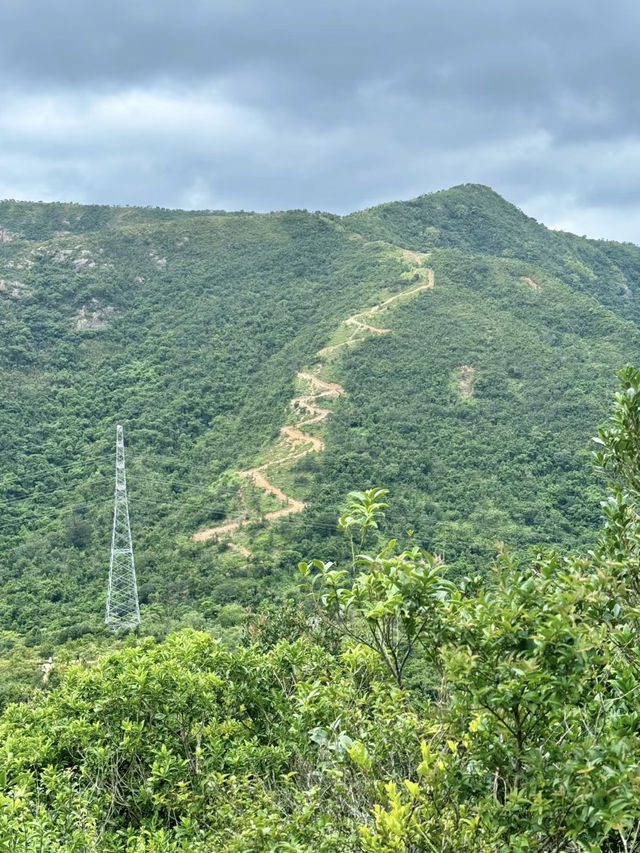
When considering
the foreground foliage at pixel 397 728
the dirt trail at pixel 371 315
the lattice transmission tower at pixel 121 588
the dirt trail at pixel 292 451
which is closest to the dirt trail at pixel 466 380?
the dirt trail at pixel 371 315

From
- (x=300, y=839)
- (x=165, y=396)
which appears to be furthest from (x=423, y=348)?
(x=300, y=839)

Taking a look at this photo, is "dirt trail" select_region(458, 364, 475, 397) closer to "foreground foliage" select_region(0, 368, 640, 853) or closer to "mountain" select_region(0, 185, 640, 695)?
"mountain" select_region(0, 185, 640, 695)

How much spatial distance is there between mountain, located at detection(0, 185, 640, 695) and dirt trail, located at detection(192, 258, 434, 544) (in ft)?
0.83

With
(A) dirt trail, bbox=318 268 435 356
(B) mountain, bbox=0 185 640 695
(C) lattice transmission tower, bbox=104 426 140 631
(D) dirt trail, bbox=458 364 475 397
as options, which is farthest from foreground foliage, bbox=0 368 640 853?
(A) dirt trail, bbox=318 268 435 356

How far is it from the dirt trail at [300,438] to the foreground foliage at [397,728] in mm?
30623

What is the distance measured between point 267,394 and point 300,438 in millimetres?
10446

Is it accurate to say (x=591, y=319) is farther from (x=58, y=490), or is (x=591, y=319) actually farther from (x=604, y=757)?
(x=604, y=757)

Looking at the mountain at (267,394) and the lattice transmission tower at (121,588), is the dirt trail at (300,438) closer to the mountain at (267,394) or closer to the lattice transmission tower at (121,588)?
the mountain at (267,394)

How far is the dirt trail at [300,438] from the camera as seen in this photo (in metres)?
41.9

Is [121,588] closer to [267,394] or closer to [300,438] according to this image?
[300,438]

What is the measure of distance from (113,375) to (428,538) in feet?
140

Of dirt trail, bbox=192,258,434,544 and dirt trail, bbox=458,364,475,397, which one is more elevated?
dirt trail, bbox=458,364,475,397

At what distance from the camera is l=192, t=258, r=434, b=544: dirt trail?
1651 inches

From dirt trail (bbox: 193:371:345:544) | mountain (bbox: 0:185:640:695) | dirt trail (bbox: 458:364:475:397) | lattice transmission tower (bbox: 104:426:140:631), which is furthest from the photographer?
dirt trail (bbox: 458:364:475:397)
